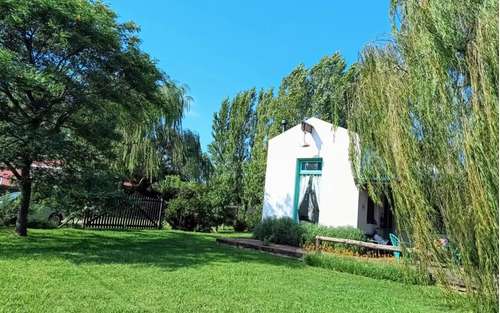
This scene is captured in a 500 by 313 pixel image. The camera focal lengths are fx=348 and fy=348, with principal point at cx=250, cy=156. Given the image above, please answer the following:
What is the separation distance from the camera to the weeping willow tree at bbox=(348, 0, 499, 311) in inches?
122

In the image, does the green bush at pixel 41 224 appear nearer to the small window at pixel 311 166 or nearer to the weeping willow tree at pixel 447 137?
the small window at pixel 311 166

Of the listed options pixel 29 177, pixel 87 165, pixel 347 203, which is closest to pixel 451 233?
pixel 347 203

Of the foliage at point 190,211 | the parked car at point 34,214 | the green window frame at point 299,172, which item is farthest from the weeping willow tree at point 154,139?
the green window frame at point 299,172

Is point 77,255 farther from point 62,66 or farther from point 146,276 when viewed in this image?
point 62,66

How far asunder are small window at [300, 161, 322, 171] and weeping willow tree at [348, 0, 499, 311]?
269 inches

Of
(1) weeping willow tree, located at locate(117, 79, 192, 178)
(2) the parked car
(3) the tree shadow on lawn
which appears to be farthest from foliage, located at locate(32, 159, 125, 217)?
(1) weeping willow tree, located at locate(117, 79, 192, 178)

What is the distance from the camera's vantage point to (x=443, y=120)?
3545mm

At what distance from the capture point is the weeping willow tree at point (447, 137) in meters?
3.09

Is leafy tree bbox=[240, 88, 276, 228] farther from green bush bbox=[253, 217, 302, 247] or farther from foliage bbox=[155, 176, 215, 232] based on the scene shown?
green bush bbox=[253, 217, 302, 247]

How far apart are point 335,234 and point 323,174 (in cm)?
199

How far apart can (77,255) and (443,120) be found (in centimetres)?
734

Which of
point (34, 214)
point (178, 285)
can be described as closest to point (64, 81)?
point (178, 285)

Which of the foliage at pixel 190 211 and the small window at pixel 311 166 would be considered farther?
the foliage at pixel 190 211

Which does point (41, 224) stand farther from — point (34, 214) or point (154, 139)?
point (154, 139)
